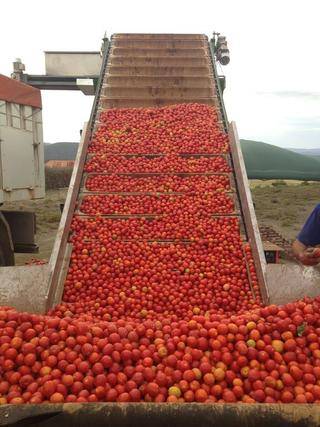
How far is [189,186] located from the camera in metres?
6.85

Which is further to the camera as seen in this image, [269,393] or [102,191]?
[102,191]

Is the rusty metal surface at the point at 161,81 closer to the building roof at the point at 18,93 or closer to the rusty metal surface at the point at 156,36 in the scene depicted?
the rusty metal surface at the point at 156,36

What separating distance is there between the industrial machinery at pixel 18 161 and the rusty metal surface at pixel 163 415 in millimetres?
4315

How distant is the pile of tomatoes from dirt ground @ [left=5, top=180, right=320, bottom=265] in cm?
472

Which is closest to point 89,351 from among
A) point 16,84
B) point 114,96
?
point 16,84

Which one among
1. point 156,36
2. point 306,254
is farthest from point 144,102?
point 306,254

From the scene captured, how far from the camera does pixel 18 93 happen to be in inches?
256

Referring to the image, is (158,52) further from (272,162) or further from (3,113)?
(272,162)

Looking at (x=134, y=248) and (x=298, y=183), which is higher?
(x=298, y=183)

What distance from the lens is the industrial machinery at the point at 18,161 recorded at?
6023 mm

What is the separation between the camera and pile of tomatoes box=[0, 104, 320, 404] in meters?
2.63

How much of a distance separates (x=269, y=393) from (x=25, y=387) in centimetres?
152

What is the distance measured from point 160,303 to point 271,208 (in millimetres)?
15797

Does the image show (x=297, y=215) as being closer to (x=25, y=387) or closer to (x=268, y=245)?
(x=268, y=245)
